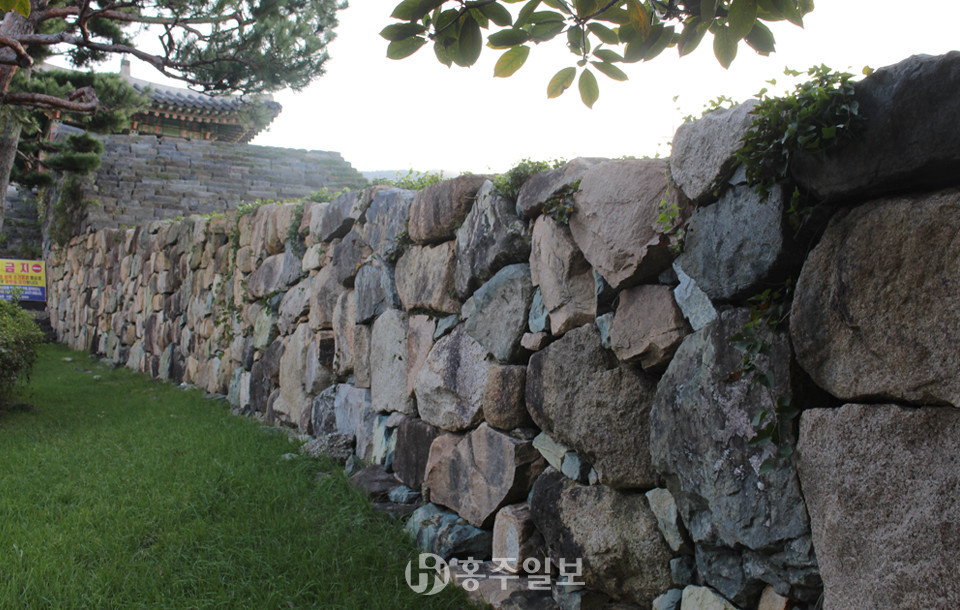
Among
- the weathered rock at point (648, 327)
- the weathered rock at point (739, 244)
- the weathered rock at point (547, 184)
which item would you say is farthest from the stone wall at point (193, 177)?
the weathered rock at point (739, 244)

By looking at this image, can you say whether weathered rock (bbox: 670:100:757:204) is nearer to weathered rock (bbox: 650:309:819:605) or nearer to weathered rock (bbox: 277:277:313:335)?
weathered rock (bbox: 650:309:819:605)

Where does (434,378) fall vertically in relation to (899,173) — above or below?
below

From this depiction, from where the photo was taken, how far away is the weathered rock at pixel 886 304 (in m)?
1.19

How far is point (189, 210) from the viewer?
10.6 m

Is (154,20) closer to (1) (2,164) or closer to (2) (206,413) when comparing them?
(1) (2,164)

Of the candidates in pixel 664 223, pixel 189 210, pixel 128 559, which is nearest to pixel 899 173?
pixel 664 223

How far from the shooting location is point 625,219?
1974 mm

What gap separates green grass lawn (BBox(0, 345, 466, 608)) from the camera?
7.61 feet

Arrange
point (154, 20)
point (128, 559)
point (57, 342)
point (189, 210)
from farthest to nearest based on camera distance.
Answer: point (57, 342) → point (189, 210) → point (154, 20) → point (128, 559)

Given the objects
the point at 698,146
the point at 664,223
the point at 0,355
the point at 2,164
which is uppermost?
the point at 2,164

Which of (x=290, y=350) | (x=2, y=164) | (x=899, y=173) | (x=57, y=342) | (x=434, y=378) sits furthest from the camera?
(x=57, y=342)

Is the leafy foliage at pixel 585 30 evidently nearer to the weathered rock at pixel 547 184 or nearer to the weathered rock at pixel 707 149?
the weathered rock at pixel 707 149

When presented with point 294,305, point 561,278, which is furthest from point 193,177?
point 561,278

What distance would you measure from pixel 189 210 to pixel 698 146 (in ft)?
34.1
